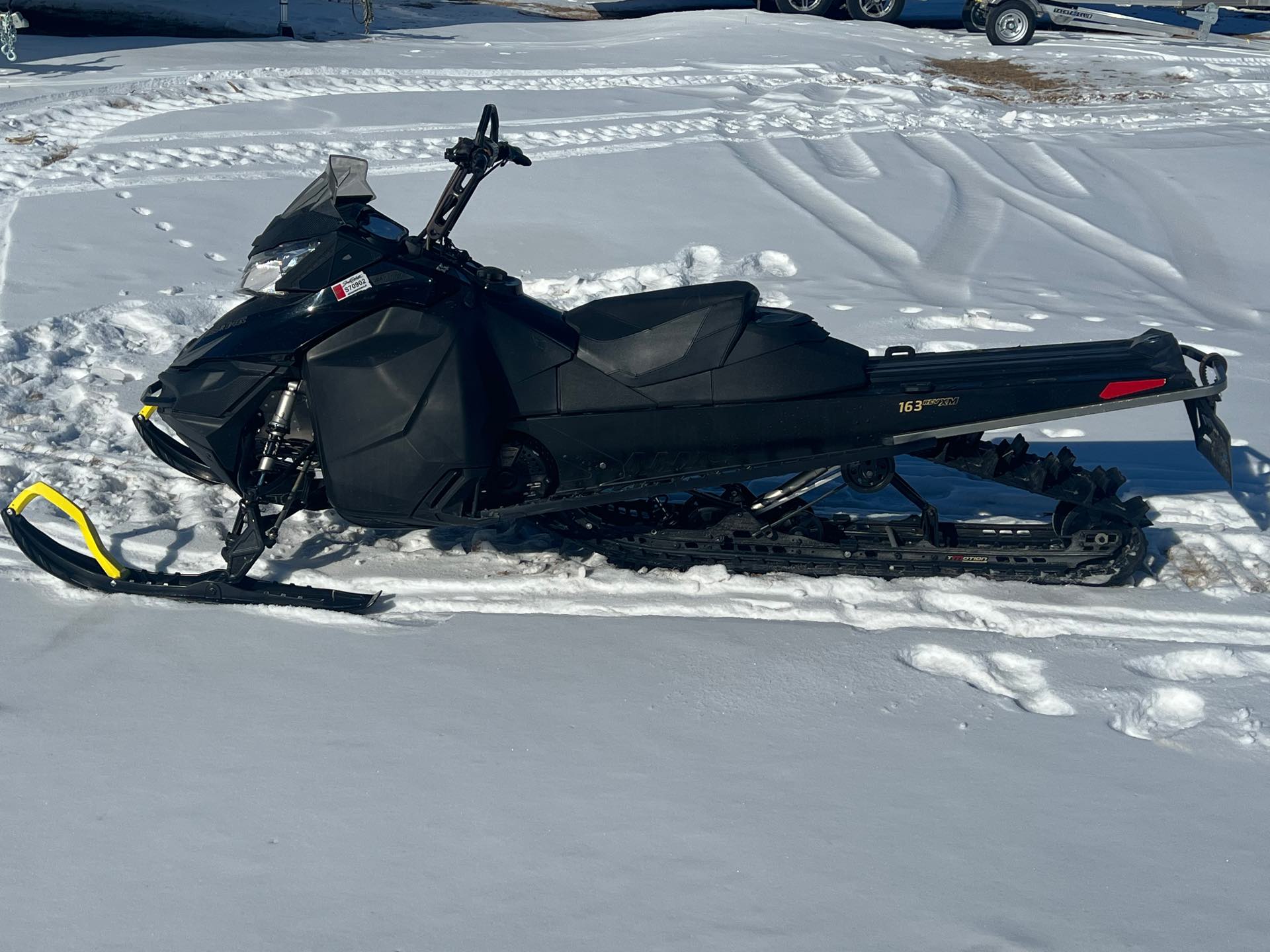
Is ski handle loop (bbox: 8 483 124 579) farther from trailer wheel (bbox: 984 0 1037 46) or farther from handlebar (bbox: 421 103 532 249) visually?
trailer wheel (bbox: 984 0 1037 46)

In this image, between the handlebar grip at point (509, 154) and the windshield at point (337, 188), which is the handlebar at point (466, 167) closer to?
the handlebar grip at point (509, 154)

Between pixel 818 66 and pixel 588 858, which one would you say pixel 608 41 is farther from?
pixel 588 858

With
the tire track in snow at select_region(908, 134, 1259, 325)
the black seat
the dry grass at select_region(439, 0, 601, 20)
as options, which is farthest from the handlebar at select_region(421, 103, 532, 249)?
the dry grass at select_region(439, 0, 601, 20)

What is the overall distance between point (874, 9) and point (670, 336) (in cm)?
1515

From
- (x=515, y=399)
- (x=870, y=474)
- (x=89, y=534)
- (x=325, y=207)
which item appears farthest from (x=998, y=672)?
(x=89, y=534)

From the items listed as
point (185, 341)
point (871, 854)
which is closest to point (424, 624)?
point (871, 854)

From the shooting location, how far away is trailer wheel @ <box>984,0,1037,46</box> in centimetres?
1454

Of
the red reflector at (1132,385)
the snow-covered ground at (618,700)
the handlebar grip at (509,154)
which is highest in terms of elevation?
the handlebar grip at (509,154)

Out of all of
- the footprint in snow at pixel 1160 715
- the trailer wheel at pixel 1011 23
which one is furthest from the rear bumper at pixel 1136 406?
the trailer wheel at pixel 1011 23

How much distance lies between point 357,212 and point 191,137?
19.1ft

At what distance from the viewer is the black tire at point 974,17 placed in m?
→ 15.4

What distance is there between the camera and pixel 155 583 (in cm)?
349

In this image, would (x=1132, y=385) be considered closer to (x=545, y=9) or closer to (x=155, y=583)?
(x=155, y=583)

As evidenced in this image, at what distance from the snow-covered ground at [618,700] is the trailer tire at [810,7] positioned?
36.1ft
